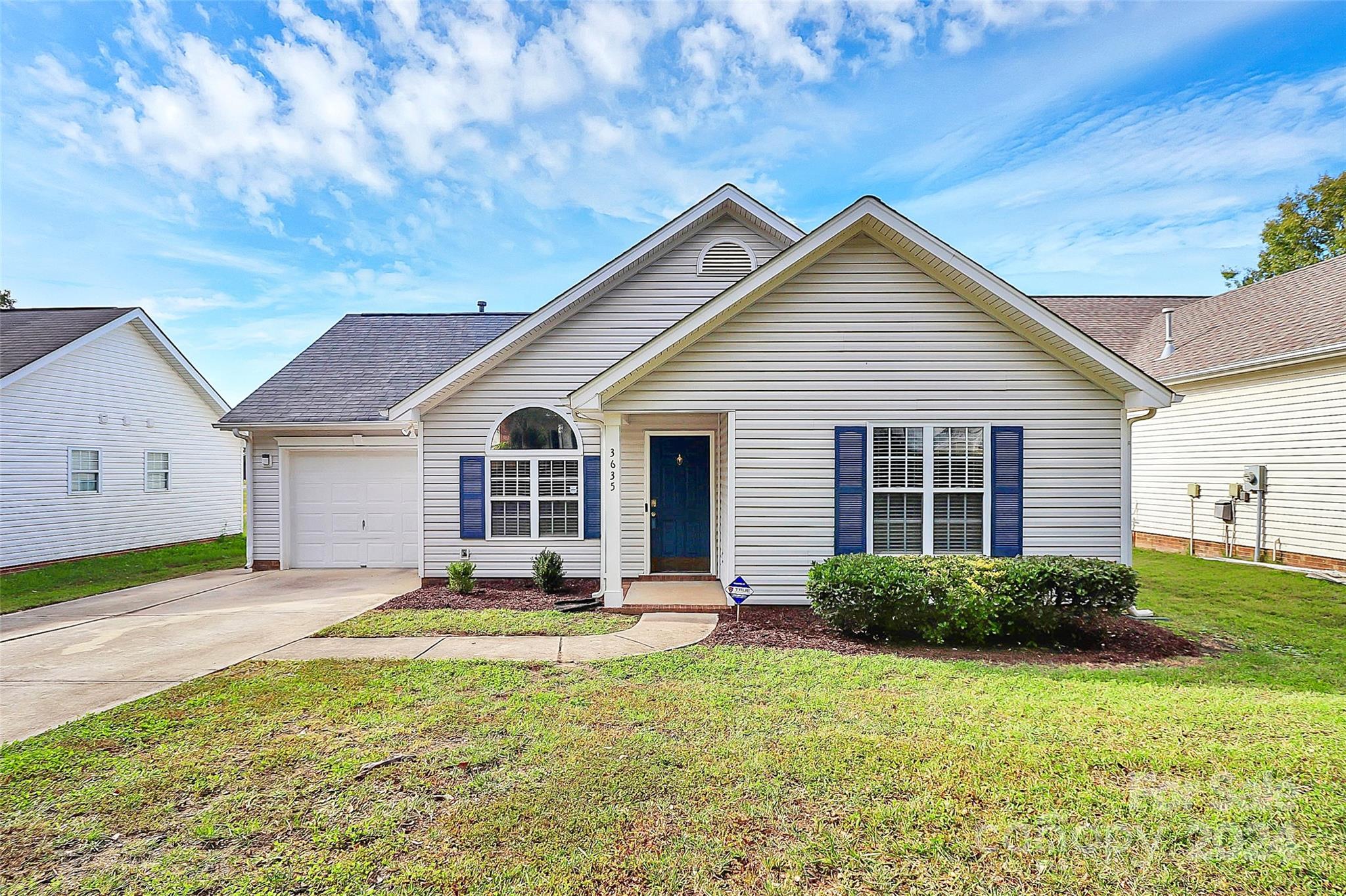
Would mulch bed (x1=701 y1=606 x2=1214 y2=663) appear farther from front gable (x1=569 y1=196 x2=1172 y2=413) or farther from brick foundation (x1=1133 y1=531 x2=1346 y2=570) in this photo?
brick foundation (x1=1133 y1=531 x2=1346 y2=570)

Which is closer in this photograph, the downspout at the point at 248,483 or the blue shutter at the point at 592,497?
the blue shutter at the point at 592,497

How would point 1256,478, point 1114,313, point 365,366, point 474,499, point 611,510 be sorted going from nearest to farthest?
point 611,510, point 474,499, point 1256,478, point 365,366, point 1114,313

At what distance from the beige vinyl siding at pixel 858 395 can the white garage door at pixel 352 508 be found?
6.43m

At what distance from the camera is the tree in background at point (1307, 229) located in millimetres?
24141

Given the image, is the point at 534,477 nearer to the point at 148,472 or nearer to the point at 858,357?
the point at 858,357

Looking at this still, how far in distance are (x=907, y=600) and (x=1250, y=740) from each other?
287 centimetres

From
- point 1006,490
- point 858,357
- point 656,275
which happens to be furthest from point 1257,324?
point 656,275

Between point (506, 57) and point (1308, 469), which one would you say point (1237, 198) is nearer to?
point (1308, 469)

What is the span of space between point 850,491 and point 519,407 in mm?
5676

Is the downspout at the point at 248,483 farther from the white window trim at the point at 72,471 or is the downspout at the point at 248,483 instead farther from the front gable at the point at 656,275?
the white window trim at the point at 72,471

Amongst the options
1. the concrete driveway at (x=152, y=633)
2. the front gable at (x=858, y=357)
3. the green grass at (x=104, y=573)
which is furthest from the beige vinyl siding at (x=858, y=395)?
the green grass at (x=104, y=573)

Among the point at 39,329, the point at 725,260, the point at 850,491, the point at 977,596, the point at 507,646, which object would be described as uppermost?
the point at 725,260

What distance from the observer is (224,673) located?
582 cm

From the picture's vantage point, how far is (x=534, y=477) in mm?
10359
